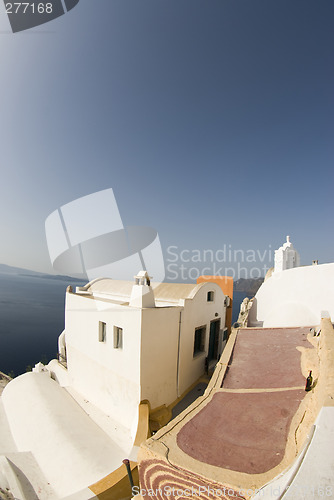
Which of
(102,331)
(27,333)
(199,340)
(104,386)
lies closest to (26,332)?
(27,333)

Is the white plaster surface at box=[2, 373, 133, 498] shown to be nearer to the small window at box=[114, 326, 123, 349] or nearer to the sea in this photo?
the small window at box=[114, 326, 123, 349]

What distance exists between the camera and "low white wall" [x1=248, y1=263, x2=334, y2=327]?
7973 mm

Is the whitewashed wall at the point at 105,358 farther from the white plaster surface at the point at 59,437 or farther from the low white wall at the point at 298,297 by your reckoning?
the low white wall at the point at 298,297

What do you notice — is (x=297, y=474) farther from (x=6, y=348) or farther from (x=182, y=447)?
(x=6, y=348)

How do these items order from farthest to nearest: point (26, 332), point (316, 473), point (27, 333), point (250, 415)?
point (26, 332) < point (27, 333) < point (250, 415) < point (316, 473)

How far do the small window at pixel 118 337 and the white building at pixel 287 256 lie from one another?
32.0 feet

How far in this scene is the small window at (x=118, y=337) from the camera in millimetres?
7855

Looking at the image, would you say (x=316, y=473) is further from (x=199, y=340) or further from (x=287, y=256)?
(x=287, y=256)

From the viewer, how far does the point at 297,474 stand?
1.40 m

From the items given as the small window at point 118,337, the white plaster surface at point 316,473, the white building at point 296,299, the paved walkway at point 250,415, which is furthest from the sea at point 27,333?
the white plaster surface at point 316,473

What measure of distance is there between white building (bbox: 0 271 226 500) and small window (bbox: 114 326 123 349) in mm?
32

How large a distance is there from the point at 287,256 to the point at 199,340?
286 inches

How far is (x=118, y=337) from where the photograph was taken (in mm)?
7914

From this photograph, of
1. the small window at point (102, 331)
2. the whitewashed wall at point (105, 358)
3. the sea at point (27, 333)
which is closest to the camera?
the whitewashed wall at point (105, 358)
